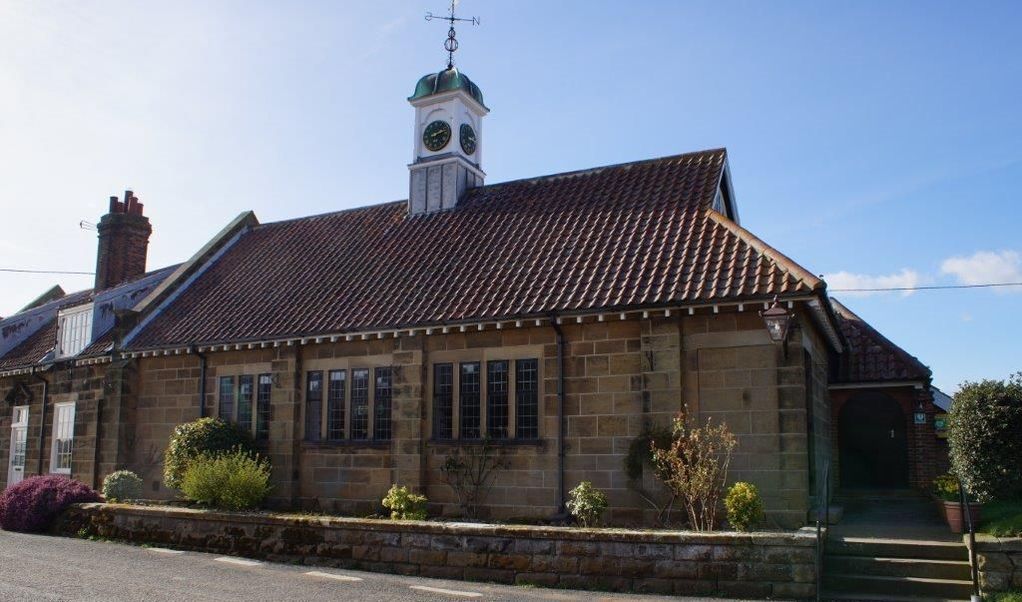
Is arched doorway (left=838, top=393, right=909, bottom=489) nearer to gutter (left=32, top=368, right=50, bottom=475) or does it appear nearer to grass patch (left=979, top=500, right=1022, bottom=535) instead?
grass patch (left=979, top=500, right=1022, bottom=535)

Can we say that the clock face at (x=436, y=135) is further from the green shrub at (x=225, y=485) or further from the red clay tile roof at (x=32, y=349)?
the red clay tile roof at (x=32, y=349)

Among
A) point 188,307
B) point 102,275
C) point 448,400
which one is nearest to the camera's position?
point 448,400

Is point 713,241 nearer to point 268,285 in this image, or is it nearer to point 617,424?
point 617,424

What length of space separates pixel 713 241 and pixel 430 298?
5.63 meters

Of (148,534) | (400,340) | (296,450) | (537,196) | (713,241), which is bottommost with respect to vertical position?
(148,534)

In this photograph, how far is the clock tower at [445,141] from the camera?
2173 centimetres

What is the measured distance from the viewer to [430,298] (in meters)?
17.2

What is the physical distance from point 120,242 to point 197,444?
11.3 meters

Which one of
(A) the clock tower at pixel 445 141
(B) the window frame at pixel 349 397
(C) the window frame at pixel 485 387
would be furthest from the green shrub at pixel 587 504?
(A) the clock tower at pixel 445 141

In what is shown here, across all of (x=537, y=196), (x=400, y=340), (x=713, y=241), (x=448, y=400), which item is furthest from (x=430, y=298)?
(x=713, y=241)

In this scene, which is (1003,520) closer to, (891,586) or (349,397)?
(891,586)

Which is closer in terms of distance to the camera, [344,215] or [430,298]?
[430,298]

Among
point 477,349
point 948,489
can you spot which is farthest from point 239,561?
point 948,489

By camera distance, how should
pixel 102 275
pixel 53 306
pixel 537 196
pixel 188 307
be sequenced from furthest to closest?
pixel 53 306 → pixel 102 275 → pixel 188 307 → pixel 537 196
